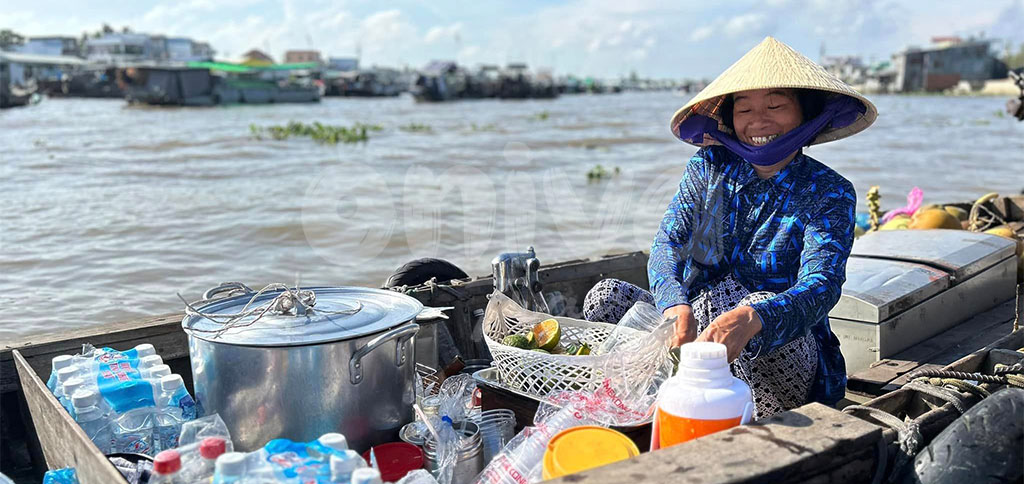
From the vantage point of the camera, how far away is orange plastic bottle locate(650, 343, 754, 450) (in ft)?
4.92

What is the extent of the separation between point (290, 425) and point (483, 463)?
48 cm

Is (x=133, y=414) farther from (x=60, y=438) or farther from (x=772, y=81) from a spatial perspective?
(x=772, y=81)

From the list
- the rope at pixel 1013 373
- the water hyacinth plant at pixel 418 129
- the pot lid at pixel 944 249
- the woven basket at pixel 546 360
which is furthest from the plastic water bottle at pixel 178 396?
the water hyacinth plant at pixel 418 129

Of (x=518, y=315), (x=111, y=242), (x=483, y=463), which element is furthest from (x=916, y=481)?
(x=111, y=242)

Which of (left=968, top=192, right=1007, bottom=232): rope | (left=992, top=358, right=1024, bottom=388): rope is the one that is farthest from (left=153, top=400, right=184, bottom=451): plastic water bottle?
(left=968, top=192, right=1007, bottom=232): rope

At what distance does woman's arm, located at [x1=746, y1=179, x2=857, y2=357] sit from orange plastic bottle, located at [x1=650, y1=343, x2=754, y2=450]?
359mm

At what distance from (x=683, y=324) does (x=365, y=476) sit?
0.97 metres

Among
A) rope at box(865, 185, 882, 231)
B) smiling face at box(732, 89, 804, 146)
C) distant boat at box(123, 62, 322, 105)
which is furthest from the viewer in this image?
distant boat at box(123, 62, 322, 105)

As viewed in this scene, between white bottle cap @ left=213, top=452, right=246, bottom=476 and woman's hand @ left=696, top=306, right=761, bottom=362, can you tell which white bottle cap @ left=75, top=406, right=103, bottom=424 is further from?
woman's hand @ left=696, top=306, right=761, bottom=362

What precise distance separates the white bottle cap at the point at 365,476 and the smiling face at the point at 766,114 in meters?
1.44

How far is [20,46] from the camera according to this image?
8462cm

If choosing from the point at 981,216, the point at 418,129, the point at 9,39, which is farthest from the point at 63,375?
the point at 9,39

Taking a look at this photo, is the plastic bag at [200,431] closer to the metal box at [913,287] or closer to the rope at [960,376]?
the rope at [960,376]

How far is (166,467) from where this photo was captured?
4.58 ft
